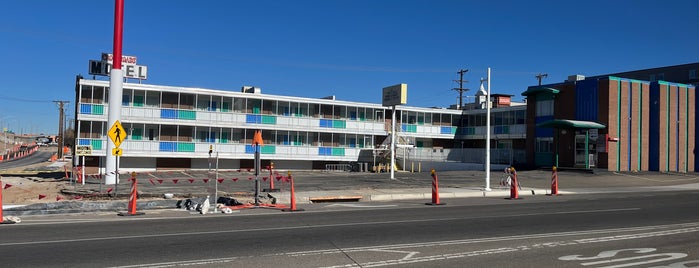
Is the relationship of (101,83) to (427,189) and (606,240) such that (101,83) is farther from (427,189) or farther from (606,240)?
(606,240)

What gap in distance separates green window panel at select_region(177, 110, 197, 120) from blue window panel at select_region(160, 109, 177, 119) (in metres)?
0.30

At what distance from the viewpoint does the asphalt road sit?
7785 mm

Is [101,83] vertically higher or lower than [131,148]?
higher

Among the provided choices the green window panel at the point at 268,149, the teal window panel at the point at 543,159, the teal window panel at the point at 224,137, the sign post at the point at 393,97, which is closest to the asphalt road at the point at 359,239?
the sign post at the point at 393,97

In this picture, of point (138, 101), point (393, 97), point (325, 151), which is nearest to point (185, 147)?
point (138, 101)

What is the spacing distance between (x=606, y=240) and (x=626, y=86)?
107 feet

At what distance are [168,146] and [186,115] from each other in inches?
109

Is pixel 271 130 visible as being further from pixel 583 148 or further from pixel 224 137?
pixel 583 148

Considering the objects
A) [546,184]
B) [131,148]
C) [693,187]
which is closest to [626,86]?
[693,187]

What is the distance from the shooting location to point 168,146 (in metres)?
42.3

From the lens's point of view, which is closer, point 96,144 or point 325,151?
point 96,144

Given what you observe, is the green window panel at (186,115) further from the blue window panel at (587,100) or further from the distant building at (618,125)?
the blue window panel at (587,100)

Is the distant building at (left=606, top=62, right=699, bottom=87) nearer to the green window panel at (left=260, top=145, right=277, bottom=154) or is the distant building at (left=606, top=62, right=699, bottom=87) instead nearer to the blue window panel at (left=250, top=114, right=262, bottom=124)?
the green window panel at (left=260, top=145, right=277, bottom=154)

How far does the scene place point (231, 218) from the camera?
45.1ft
